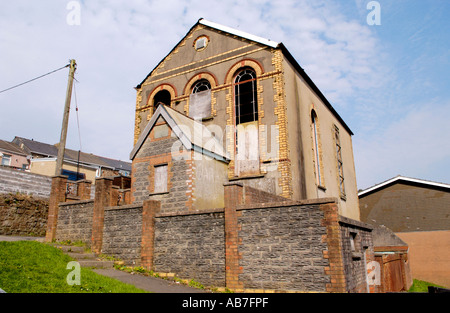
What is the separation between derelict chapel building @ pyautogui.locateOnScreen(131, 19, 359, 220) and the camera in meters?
15.4

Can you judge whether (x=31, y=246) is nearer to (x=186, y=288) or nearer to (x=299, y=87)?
(x=186, y=288)

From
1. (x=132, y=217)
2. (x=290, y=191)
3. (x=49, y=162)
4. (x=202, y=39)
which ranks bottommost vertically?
(x=132, y=217)

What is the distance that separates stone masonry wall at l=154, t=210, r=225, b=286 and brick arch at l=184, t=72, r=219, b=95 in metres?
8.73

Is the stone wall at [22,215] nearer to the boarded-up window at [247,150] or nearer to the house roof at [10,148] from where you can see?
the boarded-up window at [247,150]

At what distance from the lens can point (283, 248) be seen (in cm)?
971

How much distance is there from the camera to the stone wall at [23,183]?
54.9 ft

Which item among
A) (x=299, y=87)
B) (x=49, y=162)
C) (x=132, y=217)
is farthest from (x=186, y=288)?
(x=49, y=162)

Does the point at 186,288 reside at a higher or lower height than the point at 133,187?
lower

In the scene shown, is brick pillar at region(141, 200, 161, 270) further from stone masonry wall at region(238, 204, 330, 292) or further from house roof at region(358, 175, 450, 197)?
→ house roof at region(358, 175, 450, 197)

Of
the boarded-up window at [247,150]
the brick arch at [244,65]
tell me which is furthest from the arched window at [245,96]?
the boarded-up window at [247,150]

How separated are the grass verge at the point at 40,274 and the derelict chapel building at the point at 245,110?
4.70 meters

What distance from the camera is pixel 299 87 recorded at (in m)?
18.3

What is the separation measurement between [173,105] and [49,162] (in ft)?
55.4

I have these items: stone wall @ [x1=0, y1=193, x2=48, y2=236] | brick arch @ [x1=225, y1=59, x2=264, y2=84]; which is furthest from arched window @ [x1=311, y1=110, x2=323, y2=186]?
stone wall @ [x1=0, y1=193, x2=48, y2=236]
